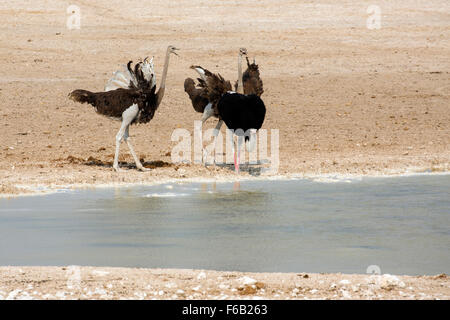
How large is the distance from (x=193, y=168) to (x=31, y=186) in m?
2.52

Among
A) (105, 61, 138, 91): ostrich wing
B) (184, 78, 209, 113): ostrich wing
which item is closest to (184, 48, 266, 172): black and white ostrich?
(184, 78, 209, 113): ostrich wing

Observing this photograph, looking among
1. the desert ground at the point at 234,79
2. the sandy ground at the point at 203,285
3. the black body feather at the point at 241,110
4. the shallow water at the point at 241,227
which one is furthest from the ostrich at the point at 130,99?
the sandy ground at the point at 203,285

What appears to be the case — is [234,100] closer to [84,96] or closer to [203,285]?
[84,96]

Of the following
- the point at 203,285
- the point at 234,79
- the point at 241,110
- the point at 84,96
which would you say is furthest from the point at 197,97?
the point at 234,79

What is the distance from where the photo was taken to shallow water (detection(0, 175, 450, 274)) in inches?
270

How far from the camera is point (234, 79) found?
22.1m

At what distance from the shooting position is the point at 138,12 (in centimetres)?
3369

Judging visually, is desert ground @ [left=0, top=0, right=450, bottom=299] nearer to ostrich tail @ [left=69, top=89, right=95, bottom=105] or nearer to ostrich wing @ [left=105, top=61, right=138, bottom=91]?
ostrich tail @ [left=69, top=89, right=95, bottom=105]

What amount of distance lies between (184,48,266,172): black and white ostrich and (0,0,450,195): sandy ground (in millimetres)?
688

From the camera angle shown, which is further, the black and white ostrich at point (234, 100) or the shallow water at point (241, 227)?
the black and white ostrich at point (234, 100)

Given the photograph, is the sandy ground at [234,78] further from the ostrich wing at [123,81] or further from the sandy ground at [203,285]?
the sandy ground at [203,285]

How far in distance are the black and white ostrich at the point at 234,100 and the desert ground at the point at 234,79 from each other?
72 cm

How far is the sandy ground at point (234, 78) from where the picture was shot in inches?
554

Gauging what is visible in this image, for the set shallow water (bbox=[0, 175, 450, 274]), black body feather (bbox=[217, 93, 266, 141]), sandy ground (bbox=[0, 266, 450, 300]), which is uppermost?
black body feather (bbox=[217, 93, 266, 141])
